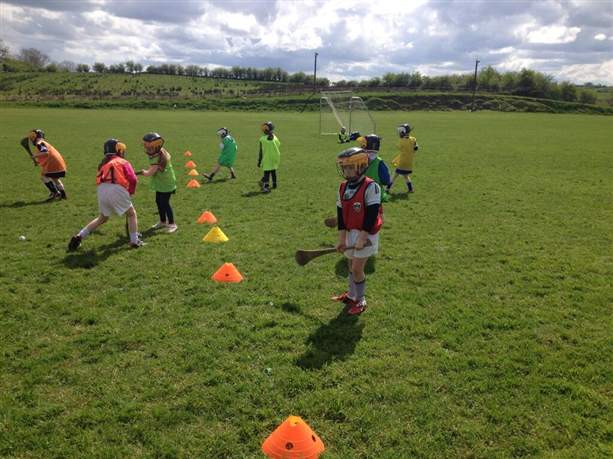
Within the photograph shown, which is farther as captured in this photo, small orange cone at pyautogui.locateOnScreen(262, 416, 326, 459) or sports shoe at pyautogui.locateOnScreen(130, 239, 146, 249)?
sports shoe at pyautogui.locateOnScreen(130, 239, 146, 249)

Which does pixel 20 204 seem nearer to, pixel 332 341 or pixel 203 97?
pixel 332 341

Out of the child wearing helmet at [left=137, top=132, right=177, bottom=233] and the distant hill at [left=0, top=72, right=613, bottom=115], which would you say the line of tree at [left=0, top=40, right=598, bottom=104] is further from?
the child wearing helmet at [left=137, top=132, right=177, bottom=233]

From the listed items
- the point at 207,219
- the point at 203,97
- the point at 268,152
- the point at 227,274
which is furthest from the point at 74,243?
the point at 203,97

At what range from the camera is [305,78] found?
119 metres

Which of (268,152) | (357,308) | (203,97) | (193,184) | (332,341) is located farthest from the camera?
(203,97)

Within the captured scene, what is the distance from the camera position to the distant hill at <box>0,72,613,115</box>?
67188 millimetres

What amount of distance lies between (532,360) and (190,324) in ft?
13.1

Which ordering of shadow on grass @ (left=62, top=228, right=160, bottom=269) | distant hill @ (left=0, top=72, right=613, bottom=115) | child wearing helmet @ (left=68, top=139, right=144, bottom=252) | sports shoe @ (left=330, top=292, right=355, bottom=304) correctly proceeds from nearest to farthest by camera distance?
sports shoe @ (left=330, top=292, right=355, bottom=304) < shadow on grass @ (left=62, top=228, right=160, bottom=269) < child wearing helmet @ (left=68, top=139, right=144, bottom=252) < distant hill @ (left=0, top=72, right=613, bottom=115)

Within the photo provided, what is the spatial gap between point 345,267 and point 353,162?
2.55m

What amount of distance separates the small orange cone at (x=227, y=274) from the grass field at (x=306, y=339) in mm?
256

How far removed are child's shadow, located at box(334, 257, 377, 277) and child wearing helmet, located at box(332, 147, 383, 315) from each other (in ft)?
4.14

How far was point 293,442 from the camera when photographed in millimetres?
3461

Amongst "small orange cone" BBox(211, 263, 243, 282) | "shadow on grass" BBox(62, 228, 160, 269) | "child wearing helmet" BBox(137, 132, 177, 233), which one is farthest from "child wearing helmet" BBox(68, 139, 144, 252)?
"small orange cone" BBox(211, 263, 243, 282)

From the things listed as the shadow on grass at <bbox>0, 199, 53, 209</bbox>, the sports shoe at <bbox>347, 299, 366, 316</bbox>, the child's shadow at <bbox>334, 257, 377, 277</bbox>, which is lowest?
the sports shoe at <bbox>347, 299, 366, 316</bbox>
